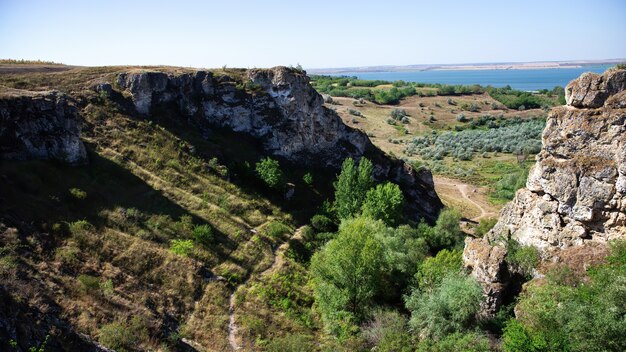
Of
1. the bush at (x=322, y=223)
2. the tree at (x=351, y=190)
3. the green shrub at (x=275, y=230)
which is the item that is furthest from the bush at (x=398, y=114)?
the green shrub at (x=275, y=230)

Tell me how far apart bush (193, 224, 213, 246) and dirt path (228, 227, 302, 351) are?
17.2ft

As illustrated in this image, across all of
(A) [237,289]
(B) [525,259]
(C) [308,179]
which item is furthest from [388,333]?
(C) [308,179]

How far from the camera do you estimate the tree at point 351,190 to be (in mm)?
44312

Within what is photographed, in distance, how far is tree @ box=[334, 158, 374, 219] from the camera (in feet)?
145

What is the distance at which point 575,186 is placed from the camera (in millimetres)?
27422

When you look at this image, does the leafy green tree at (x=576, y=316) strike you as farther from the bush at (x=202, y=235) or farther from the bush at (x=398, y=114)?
the bush at (x=398, y=114)

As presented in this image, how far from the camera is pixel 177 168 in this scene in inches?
1766

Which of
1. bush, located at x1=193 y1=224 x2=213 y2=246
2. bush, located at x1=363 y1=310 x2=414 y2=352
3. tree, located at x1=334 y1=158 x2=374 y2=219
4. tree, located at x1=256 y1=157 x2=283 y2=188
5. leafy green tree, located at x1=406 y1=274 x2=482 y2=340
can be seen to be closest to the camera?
leafy green tree, located at x1=406 y1=274 x2=482 y2=340

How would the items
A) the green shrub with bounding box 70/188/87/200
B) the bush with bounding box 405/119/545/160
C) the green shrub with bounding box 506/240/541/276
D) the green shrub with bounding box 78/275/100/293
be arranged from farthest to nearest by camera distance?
1. the bush with bounding box 405/119/545/160
2. the green shrub with bounding box 70/188/87/200
3. the green shrub with bounding box 78/275/100/293
4. the green shrub with bounding box 506/240/541/276

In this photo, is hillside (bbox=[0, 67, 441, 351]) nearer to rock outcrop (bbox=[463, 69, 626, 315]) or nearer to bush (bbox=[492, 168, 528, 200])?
rock outcrop (bbox=[463, 69, 626, 315])

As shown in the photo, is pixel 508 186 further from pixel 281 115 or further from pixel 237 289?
pixel 237 289

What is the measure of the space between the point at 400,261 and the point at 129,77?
134 feet

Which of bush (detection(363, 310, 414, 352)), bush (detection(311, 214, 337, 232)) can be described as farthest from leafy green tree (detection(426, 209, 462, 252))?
bush (detection(363, 310, 414, 352))

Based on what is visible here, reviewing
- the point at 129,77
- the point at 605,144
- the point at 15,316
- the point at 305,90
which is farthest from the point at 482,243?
the point at 129,77
